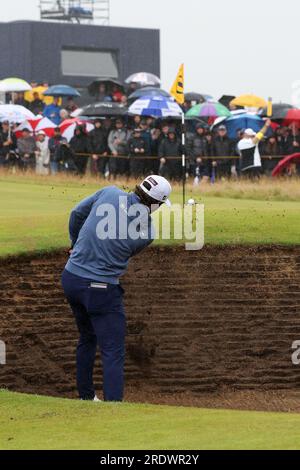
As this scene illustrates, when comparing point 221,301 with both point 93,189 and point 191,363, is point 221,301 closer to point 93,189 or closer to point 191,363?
point 191,363

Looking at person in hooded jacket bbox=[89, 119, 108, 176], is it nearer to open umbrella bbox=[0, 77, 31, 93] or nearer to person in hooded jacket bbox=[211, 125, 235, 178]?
person in hooded jacket bbox=[211, 125, 235, 178]

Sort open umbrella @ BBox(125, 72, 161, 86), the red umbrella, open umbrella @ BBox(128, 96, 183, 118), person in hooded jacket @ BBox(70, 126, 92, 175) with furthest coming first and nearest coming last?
1. open umbrella @ BBox(125, 72, 161, 86)
2. open umbrella @ BBox(128, 96, 183, 118)
3. person in hooded jacket @ BBox(70, 126, 92, 175)
4. the red umbrella

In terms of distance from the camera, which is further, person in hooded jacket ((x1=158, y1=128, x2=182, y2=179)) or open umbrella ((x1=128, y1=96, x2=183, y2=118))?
open umbrella ((x1=128, y1=96, x2=183, y2=118))

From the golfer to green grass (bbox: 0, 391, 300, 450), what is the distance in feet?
3.96

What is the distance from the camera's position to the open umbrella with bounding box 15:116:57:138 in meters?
32.3

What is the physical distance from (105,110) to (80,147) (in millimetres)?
2168

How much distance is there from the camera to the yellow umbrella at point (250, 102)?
38.2 metres

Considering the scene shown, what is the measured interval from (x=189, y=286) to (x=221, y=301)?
44cm

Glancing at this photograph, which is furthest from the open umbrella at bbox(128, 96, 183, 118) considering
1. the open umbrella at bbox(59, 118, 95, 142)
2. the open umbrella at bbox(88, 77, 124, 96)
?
the open umbrella at bbox(88, 77, 124, 96)

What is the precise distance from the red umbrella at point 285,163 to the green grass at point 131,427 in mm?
20467

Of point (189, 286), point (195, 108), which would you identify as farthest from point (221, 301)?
point (195, 108)

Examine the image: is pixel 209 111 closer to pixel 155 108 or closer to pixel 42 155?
pixel 155 108

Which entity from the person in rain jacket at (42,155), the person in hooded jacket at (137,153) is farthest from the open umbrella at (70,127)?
the person in hooded jacket at (137,153)

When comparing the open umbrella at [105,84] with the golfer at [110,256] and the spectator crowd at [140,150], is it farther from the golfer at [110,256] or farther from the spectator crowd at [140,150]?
the golfer at [110,256]
